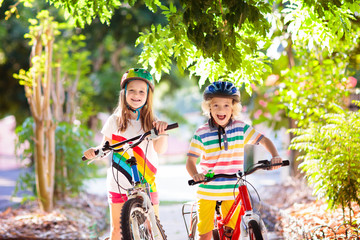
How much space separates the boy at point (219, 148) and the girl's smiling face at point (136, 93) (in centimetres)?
50

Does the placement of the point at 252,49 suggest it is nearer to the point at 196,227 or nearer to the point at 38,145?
the point at 196,227

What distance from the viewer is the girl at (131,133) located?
3.78 metres

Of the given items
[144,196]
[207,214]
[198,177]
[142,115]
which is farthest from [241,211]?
[142,115]

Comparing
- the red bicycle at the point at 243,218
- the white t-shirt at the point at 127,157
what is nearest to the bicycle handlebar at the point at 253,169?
the red bicycle at the point at 243,218

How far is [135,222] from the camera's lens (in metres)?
3.31

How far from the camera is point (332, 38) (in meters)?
4.48

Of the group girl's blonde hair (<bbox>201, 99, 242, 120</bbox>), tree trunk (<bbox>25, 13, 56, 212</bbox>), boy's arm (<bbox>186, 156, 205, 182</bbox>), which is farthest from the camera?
tree trunk (<bbox>25, 13, 56, 212</bbox>)

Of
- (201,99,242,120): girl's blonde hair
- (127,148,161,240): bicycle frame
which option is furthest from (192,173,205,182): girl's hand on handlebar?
(201,99,242,120): girl's blonde hair

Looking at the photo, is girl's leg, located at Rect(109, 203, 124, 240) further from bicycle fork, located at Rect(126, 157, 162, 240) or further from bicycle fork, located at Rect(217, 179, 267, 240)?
bicycle fork, located at Rect(217, 179, 267, 240)

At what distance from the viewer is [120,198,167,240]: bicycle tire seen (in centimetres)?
320

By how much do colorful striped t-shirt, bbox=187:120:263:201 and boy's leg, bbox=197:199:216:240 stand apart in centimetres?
5

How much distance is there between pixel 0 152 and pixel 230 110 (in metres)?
29.8

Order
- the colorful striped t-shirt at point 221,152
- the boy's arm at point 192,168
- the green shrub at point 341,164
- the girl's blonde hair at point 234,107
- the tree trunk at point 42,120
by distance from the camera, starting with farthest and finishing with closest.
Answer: the tree trunk at point 42,120 < the green shrub at point 341,164 < the girl's blonde hair at point 234,107 < the colorful striped t-shirt at point 221,152 < the boy's arm at point 192,168

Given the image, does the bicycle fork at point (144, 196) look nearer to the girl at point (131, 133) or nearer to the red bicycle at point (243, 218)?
the girl at point (131, 133)
